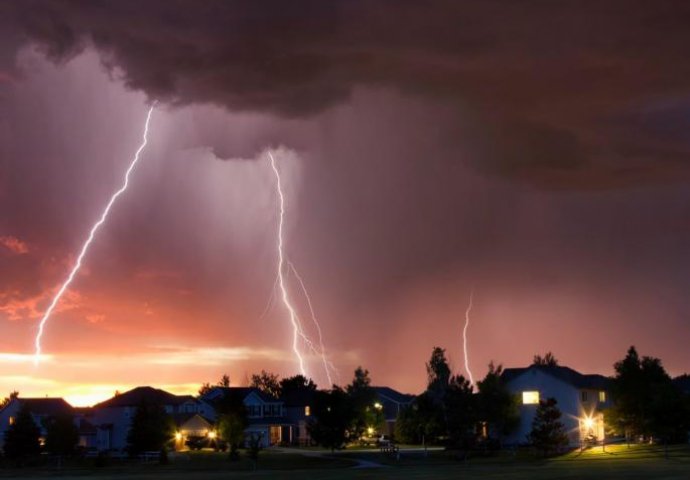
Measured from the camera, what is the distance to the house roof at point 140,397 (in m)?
119

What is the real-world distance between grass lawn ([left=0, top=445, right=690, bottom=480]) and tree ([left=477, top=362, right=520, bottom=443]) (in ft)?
36.0

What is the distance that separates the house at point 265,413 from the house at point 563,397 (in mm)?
33141

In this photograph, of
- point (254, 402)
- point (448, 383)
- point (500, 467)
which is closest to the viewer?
point (500, 467)

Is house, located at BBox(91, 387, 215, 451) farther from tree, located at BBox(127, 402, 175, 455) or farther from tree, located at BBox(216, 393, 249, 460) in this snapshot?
tree, located at BBox(127, 402, 175, 455)

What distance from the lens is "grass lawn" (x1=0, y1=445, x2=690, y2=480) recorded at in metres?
60.1

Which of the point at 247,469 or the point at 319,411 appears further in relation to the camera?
the point at 319,411

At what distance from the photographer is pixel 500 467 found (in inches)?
2714

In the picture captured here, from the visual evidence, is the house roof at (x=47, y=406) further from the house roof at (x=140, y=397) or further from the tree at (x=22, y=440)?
the tree at (x=22, y=440)

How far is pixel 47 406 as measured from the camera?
12069 cm

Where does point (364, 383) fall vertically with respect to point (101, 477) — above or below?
above

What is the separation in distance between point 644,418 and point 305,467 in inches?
1300

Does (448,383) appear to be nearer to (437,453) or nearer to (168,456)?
(437,453)

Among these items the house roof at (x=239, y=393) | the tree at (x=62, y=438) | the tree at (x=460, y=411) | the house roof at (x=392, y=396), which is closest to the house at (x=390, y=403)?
the house roof at (x=392, y=396)

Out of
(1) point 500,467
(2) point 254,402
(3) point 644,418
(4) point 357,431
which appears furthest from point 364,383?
(1) point 500,467
